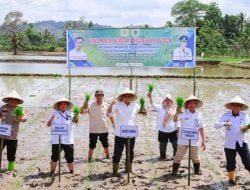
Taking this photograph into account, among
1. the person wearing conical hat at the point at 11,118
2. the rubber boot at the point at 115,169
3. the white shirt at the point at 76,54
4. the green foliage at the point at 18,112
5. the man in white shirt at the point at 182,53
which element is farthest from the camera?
the white shirt at the point at 76,54

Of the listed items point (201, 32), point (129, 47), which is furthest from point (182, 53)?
point (201, 32)

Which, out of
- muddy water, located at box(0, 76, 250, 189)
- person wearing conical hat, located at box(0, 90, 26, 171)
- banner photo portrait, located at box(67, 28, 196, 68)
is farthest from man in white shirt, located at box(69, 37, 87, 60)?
person wearing conical hat, located at box(0, 90, 26, 171)

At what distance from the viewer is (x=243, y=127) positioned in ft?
22.4

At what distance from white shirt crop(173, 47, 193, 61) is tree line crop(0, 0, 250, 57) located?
3471cm

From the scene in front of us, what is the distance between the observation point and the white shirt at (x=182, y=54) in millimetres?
12820

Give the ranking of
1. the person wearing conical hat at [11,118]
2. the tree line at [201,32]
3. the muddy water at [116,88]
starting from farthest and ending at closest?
the tree line at [201,32], the muddy water at [116,88], the person wearing conical hat at [11,118]

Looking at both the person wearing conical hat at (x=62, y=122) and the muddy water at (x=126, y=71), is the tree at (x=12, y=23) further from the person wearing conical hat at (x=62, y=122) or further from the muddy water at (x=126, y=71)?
the person wearing conical hat at (x=62, y=122)

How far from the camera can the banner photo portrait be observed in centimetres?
1306

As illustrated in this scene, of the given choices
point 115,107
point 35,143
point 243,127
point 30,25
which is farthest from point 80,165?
point 30,25

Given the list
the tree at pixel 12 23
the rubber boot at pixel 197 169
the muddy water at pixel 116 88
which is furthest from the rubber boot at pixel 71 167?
the tree at pixel 12 23

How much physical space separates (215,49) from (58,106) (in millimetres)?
48430

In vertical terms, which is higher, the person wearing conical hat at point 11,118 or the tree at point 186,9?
the tree at point 186,9

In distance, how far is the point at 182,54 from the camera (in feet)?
42.7

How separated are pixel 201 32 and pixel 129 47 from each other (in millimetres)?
46292
